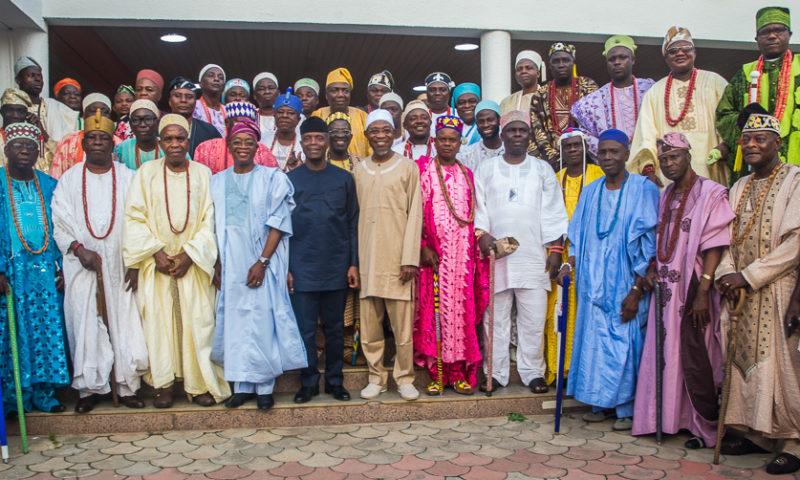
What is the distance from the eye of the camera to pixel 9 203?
510cm

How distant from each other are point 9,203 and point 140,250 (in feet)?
3.29

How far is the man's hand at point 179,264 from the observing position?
5.17 m

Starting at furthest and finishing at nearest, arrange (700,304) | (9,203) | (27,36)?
(27,36), (9,203), (700,304)

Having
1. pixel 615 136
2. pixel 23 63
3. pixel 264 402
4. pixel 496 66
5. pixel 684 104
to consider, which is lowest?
pixel 264 402

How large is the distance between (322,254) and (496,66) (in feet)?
13.3

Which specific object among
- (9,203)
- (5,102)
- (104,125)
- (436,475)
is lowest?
(436,475)

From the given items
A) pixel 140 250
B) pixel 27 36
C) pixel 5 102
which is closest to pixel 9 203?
pixel 140 250

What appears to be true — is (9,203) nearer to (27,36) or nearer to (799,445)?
(27,36)

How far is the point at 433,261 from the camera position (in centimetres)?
558

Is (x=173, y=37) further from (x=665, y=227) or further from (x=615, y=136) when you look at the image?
(x=665, y=227)

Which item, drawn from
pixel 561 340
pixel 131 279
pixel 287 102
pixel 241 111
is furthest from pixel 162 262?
pixel 561 340

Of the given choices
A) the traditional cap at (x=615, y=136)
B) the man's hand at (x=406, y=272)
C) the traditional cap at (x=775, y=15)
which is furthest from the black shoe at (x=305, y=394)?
the traditional cap at (x=775, y=15)

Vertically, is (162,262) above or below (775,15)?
below

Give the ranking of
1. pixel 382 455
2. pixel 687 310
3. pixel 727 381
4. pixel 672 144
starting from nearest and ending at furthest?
pixel 727 381 < pixel 382 455 < pixel 687 310 < pixel 672 144
